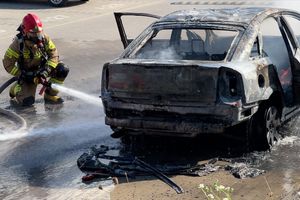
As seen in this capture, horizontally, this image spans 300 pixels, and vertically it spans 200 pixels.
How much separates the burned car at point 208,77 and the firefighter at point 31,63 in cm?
252

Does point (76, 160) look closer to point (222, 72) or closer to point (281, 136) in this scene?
point (222, 72)

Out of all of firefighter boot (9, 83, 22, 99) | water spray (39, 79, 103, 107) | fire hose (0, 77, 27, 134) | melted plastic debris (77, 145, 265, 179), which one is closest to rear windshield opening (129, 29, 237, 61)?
melted plastic debris (77, 145, 265, 179)

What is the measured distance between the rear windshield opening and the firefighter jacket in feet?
8.75

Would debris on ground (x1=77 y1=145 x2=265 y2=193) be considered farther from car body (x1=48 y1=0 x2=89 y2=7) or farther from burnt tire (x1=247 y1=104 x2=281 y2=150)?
car body (x1=48 y1=0 x2=89 y2=7)

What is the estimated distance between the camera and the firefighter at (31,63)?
9.23m

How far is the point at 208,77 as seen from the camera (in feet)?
20.4

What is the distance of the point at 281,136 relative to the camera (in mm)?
7414

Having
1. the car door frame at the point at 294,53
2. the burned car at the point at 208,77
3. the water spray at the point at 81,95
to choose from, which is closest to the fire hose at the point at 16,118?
the water spray at the point at 81,95

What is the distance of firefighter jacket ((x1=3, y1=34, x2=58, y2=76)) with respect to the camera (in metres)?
9.32

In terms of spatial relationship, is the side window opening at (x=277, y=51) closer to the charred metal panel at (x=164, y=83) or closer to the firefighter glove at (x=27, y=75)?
the charred metal panel at (x=164, y=83)

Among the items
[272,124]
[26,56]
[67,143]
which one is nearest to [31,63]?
[26,56]

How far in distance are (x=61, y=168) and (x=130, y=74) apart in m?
1.28

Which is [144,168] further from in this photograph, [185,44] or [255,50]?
[255,50]

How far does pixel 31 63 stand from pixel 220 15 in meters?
3.57
